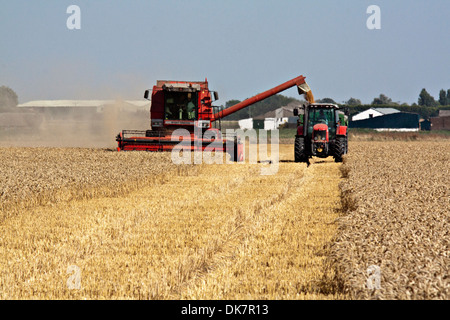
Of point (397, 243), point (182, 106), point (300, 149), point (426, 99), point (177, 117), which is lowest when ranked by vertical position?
point (397, 243)

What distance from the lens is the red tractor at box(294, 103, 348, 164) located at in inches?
773

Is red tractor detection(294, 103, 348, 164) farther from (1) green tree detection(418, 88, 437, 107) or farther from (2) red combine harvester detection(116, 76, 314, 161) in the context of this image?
(1) green tree detection(418, 88, 437, 107)

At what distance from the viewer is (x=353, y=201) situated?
31.5 feet

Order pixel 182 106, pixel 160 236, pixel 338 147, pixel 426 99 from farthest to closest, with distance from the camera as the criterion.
A: pixel 426 99, pixel 182 106, pixel 338 147, pixel 160 236

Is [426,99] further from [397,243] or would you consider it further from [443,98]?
[397,243]

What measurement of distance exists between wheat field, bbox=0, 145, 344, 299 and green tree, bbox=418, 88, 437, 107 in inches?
5832

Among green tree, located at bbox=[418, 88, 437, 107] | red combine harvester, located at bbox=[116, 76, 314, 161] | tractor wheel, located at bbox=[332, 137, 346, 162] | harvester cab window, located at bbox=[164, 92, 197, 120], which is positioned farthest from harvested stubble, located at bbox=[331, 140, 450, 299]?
green tree, located at bbox=[418, 88, 437, 107]

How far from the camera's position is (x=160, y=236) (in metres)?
7.82

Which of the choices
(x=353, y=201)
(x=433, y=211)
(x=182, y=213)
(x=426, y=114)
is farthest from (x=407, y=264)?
(x=426, y=114)

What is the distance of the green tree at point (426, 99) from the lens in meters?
153

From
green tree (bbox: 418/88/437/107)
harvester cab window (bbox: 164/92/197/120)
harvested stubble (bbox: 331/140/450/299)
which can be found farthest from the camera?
green tree (bbox: 418/88/437/107)

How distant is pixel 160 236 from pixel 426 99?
156m

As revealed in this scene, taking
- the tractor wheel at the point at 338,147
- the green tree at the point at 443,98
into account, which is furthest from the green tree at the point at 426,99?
the tractor wheel at the point at 338,147

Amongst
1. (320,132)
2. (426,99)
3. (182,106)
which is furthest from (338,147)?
(426,99)
